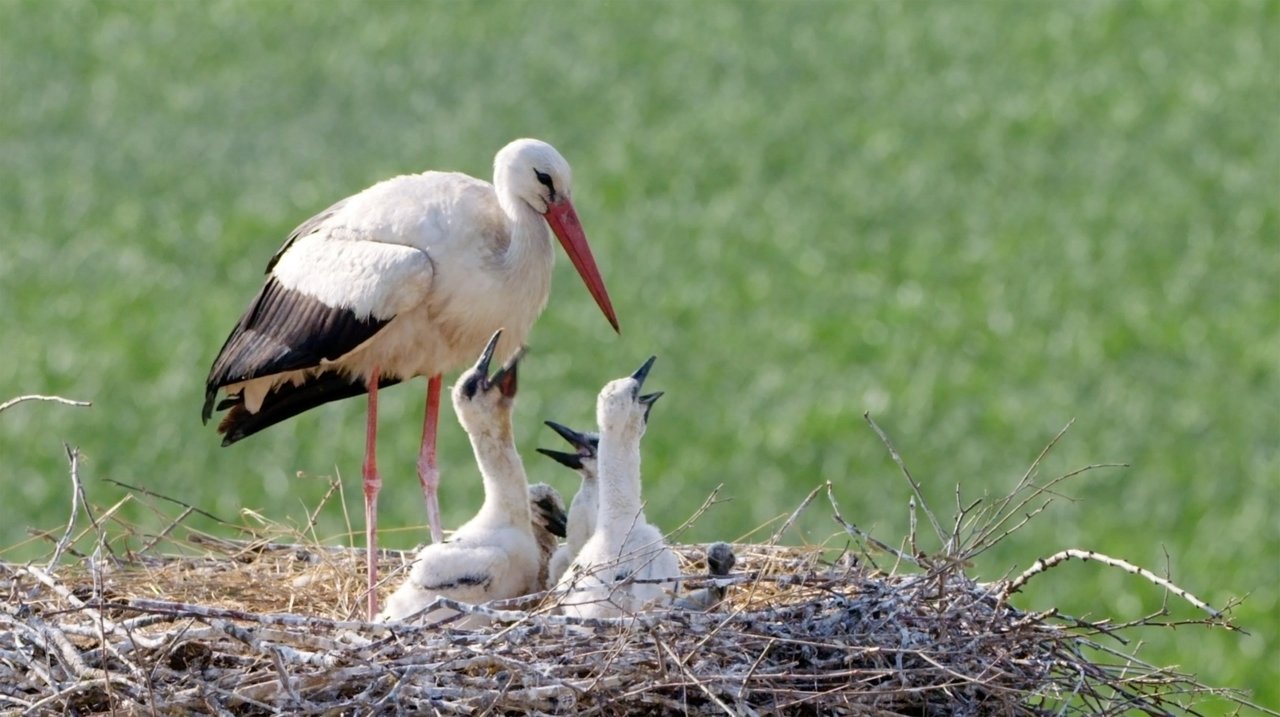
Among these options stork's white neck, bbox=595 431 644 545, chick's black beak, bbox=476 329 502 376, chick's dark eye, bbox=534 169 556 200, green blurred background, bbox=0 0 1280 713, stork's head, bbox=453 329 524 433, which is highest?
green blurred background, bbox=0 0 1280 713

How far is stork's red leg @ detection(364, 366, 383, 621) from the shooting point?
570cm

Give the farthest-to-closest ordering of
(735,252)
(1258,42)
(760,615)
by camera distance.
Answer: (1258,42)
(735,252)
(760,615)

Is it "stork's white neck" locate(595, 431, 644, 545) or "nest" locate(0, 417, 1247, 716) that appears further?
"stork's white neck" locate(595, 431, 644, 545)

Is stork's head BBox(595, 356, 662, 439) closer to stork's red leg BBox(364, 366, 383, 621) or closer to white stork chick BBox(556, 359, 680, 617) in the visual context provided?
white stork chick BBox(556, 359, 680, 617)

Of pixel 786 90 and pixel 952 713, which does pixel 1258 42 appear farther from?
pixel 952 713

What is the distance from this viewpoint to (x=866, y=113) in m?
17.9

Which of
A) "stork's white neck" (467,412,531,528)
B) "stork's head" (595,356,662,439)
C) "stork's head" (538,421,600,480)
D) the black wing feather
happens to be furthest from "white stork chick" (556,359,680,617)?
the black wing feather

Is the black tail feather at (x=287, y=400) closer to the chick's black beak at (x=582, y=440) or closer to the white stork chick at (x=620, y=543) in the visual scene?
the chick's black beak at (x=582, y=440)

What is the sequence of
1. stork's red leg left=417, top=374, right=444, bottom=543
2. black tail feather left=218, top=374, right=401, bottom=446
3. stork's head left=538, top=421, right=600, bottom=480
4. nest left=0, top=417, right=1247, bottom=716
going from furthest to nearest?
stork's red leg left=417, top=374, right=444, bottom=543 < black tail feather left=218, top=374, right=401, bottom=446 < stork's head left=538, top=421, right=600, bottom=480 < nest left=0, top=417, right=1247, bottom=716

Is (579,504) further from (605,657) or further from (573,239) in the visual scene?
(605,657)

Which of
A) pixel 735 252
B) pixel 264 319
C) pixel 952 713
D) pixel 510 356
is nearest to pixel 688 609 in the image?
pixel 952 713

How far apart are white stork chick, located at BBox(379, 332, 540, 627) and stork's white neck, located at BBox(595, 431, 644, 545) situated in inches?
10.2

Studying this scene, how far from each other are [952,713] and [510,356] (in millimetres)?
1793

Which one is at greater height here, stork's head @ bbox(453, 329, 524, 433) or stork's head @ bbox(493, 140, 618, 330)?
stork's head @ bbox(493, 140, 618, 330)
